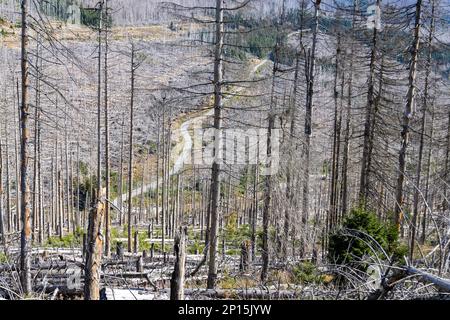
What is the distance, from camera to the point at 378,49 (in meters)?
14.1

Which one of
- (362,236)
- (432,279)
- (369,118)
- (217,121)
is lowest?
(362,236)

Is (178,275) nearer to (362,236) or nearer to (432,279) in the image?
(432,279)

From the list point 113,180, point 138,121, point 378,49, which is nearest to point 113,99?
point 138,121

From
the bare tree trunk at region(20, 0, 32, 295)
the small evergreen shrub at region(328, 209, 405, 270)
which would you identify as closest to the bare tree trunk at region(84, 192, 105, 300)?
the bare tree trunk at region(20, 0, 32, 295)

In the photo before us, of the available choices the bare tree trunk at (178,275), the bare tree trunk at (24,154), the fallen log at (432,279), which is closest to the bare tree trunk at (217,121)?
the bare tree trunk at (24,154)

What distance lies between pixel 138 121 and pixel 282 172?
37.0 meters

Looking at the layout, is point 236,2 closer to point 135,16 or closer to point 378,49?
point 378,49

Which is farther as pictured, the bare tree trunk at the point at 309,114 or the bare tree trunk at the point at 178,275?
the bare tree trunk at the point at 309,114

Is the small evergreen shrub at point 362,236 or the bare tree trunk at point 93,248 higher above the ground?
the bare tree trunk at point 93,248

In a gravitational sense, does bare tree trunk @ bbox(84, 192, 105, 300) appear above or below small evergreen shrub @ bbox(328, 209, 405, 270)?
above

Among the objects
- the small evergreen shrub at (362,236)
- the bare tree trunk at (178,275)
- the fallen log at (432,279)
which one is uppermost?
the fallen log at (432,279)

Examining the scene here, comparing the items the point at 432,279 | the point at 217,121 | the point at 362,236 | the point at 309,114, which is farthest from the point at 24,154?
the point at 432,279

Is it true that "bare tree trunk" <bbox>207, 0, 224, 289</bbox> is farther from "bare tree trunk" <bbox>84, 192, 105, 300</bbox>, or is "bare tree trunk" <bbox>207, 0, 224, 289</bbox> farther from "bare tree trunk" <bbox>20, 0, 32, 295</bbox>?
"bare tree trunk" <bbox>84, 192, 105, 300</bbox>

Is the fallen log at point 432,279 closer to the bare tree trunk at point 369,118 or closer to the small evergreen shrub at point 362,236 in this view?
the small evergreen shrub at point 362,236
